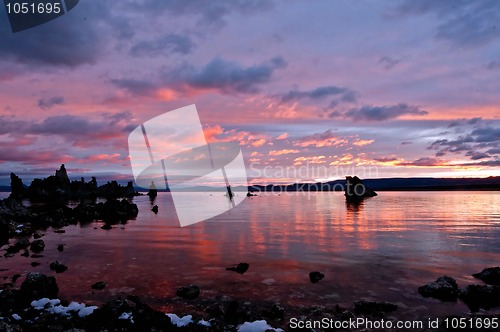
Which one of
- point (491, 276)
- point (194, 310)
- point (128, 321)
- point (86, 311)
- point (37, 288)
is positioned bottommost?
point (491, 276)

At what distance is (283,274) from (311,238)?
1509 cm

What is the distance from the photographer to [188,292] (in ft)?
51.4

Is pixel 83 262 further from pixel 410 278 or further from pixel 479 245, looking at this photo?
pixel 479 245

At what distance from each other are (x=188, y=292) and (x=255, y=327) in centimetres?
511

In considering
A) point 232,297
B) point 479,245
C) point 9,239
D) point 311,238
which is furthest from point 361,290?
point 9,239

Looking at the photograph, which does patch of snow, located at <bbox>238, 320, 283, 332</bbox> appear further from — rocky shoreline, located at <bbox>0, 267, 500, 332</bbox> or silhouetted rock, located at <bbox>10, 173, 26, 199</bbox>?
silhouetted rock, located at <bbox>10, 173, 26, 199</bbox>

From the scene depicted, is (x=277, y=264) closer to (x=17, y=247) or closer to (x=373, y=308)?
(x=373, y=308)

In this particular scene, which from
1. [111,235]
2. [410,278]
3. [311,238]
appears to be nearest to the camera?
[410,278]

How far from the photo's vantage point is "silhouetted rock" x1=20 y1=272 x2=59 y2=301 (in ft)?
49.0

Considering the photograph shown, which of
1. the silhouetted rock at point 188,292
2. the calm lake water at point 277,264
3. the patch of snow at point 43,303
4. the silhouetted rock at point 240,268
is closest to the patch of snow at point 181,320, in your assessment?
the calm lake water at point 277,264

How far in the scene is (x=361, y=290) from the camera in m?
16.4

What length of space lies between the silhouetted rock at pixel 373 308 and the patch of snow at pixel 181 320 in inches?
273

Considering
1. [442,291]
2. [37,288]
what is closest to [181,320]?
[37,288]

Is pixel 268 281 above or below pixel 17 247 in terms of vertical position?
below
